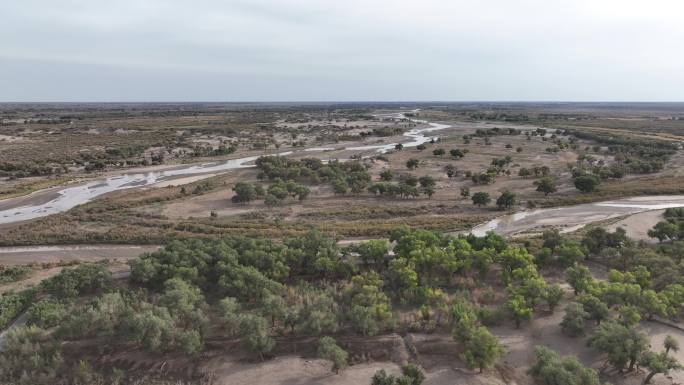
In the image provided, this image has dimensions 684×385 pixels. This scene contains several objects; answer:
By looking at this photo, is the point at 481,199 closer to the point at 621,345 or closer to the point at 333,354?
the point at 621,345

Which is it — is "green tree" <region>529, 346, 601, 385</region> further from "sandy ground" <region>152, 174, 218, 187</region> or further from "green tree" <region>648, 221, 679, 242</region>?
"sandy ground" <region>152, 174, 218, 187</region>

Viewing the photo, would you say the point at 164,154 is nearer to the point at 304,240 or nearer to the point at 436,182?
the point at 436,182

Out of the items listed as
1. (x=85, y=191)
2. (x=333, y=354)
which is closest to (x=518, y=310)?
(x=333, y=354)

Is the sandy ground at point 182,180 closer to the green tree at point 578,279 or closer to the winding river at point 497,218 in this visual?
the winding river at point 497,218

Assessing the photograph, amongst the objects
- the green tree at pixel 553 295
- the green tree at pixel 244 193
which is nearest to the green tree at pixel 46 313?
the green tree at pixel 553 295

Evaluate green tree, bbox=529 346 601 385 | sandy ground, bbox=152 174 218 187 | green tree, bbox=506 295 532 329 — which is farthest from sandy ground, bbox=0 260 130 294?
sandy ground, bbox=152 174 218 187

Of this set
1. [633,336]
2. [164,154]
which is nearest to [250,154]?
[164,154]
